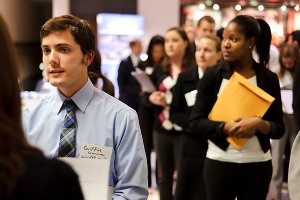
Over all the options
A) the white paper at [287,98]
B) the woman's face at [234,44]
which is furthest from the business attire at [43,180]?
the white paper at [287,98]

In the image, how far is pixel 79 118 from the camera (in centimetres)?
212

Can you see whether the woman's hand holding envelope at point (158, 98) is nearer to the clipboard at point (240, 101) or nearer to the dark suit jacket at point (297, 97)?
the dark suit jacket at point (297, 97)

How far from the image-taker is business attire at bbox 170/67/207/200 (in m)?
4.14

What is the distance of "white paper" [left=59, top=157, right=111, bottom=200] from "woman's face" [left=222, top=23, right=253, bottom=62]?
1502 mm

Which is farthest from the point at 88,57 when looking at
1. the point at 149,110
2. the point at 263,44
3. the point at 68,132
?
the point at 149,110

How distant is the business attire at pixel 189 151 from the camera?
414cm

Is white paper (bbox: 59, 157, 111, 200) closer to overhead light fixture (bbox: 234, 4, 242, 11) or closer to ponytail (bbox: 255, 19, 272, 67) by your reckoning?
ponytail (bbox: 255, 19, 272, 67)

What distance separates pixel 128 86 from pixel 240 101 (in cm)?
400

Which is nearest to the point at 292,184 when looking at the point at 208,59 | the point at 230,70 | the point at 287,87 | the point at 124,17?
the point at 230,70

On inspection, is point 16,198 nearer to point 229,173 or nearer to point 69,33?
point 69,33

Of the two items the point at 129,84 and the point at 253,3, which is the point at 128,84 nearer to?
the point at 129,84

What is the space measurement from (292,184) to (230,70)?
1067 mm

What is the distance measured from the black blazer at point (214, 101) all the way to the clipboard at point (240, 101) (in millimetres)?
73

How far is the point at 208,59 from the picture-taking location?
14.1 ft
